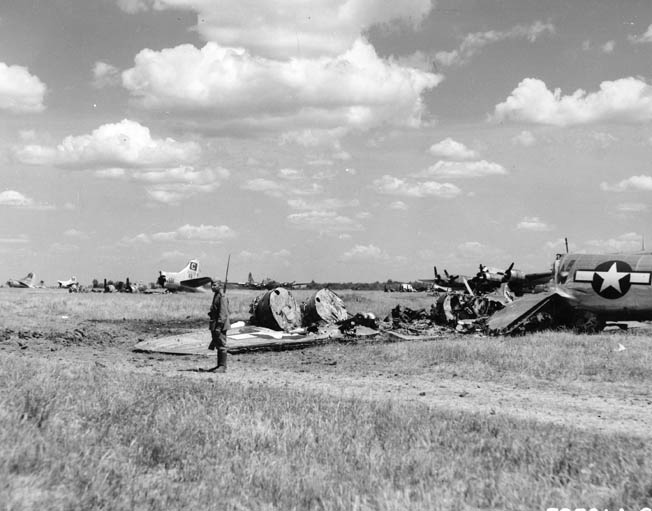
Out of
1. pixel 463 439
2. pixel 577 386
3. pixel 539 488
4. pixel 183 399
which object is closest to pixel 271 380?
pixel 183 399

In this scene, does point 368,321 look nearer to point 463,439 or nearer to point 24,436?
point 463,439

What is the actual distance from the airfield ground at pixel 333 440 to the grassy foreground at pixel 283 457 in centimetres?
2

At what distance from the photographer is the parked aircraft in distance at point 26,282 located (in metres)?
92.2

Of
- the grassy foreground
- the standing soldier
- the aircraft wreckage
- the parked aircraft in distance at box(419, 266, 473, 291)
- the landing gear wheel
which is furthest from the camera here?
the parked aircraft in distance at box(419, 266, 473, 291)

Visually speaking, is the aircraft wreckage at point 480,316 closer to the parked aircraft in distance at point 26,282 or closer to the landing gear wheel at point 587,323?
the landing gear wheel at point 587,323

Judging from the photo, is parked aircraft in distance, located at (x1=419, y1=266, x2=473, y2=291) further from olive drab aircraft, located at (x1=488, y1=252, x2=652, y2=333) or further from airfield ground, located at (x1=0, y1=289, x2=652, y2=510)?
airfield ground, located at (x1=0, y1=289, x2=652, y2=510)

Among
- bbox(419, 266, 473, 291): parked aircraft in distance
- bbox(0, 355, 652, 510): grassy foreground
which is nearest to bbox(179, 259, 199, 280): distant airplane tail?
bbox(419, 266, 473, 291): parked aircraft in distance

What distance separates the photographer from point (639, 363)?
52.3ft

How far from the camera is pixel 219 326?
1727 centimetres

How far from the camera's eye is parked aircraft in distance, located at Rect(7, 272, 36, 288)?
92250 mm

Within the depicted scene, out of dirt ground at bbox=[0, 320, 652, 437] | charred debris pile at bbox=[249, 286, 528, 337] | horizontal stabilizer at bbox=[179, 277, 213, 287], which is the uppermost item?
horizontal stabilizer at bbox=[179, 277, 213, 287]

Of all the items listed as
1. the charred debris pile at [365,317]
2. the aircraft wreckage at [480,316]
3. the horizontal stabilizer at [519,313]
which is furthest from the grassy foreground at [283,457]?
the charred debris pile at [365,317]

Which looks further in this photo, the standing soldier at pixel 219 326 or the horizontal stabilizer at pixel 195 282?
the horizontal stabilizer at pixel 195 282

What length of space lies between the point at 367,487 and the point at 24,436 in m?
3.35
